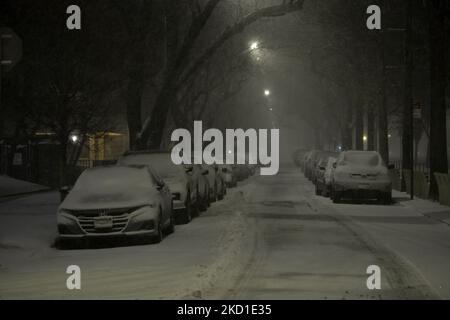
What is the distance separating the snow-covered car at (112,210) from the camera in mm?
15797

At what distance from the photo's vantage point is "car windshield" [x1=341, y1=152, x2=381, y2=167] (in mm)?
29781

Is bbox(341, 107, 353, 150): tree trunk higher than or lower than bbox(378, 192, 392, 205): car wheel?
higher

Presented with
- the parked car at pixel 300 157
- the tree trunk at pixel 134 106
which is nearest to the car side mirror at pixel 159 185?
the tree trunk at pixel 134 106

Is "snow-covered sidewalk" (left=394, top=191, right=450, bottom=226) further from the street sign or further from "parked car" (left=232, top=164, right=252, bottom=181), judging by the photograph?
"parked car" (left=232, top=164, right=252, bottom=181)

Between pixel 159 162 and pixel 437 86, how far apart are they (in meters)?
12.2

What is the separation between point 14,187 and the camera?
33.3 meters

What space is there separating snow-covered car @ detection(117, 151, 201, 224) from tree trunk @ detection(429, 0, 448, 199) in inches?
393

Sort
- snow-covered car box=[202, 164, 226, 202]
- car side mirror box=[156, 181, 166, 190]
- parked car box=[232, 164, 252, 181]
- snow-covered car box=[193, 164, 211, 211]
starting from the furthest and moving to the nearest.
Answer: parked car box=[232, 164, 252, 181] < snow-covered car box=[202, 164, 226, 202] < snow-covered car box=[193, 164, 211, 211] < car side mirror box=[156, 181, 166, 190]

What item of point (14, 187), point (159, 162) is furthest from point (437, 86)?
point (14, 187)

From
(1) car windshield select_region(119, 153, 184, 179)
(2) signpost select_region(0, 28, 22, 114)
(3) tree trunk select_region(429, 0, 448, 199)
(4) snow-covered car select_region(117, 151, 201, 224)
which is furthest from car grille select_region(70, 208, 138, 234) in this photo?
(3) tree trunk select_region(429, 0, 448, 199)

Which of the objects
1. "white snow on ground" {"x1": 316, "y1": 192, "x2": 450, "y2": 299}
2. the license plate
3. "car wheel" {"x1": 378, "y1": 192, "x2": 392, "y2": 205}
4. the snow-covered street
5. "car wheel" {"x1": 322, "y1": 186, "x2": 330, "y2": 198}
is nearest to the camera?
the snow-covered street

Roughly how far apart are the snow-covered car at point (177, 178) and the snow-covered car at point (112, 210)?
3027 mm

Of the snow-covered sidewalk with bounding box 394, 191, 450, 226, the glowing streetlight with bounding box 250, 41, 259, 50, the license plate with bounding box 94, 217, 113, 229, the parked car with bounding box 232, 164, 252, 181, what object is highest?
the glowing streetlight with bounding box 250, 41, 259, 50

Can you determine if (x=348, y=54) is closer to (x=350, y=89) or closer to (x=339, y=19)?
(x=339, y=19)
